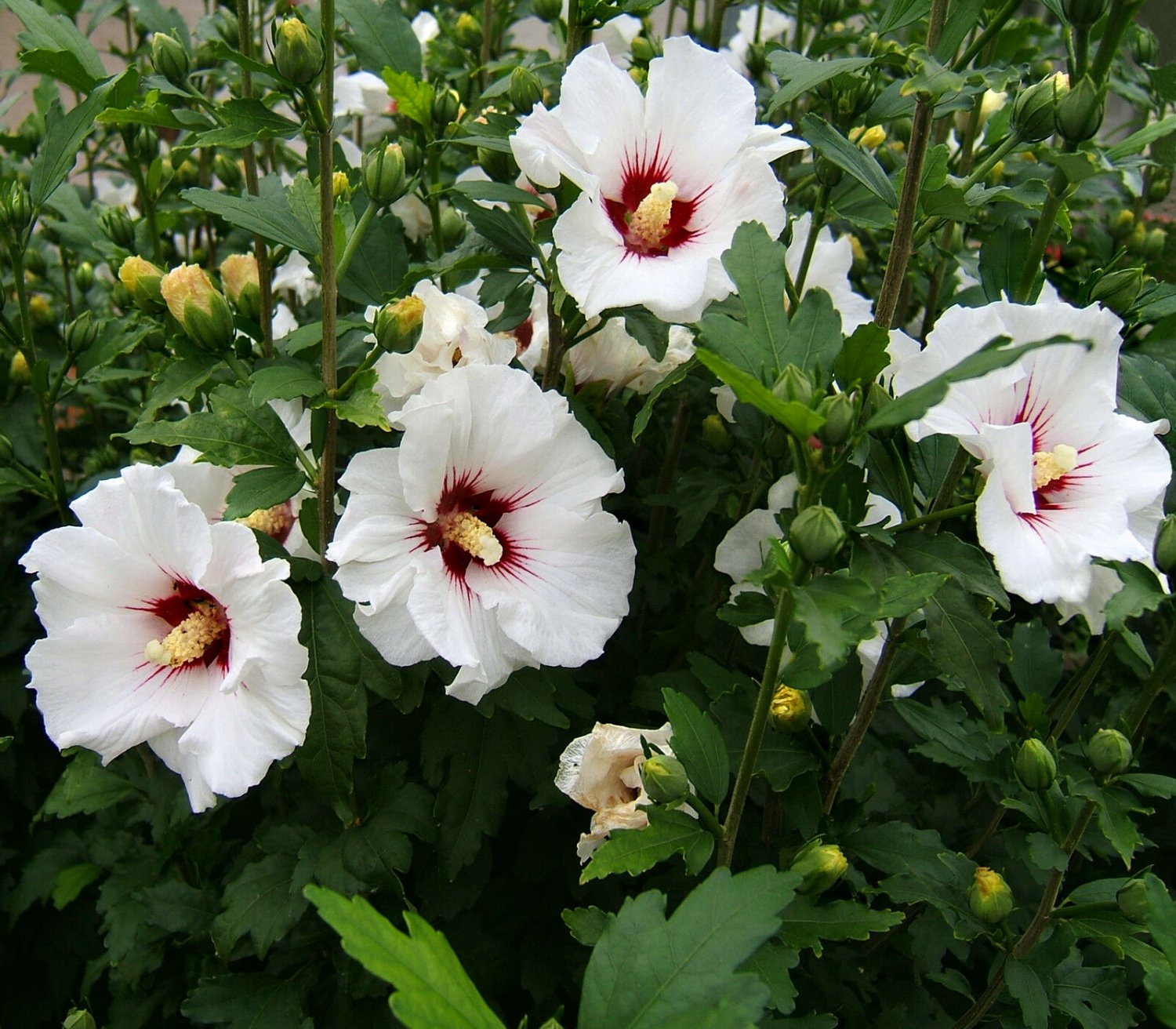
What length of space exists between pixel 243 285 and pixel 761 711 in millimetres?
723

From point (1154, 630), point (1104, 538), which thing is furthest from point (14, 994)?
point (1154, 630)

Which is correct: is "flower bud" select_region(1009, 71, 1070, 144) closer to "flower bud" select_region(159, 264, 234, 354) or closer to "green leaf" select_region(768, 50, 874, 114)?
"green leaf" select_region(768, 50, 874, 114)

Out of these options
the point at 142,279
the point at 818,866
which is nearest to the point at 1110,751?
the point at 818,866

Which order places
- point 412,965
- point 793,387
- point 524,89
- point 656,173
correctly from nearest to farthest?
point 412,965
point 793,387
point 656,173
point 524,89

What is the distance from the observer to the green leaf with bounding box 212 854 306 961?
1.01 metres

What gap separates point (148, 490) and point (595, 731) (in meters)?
0.43

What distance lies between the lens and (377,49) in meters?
1.11

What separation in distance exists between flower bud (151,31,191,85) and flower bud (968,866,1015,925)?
108cm

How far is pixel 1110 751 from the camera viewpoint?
2.81 ft

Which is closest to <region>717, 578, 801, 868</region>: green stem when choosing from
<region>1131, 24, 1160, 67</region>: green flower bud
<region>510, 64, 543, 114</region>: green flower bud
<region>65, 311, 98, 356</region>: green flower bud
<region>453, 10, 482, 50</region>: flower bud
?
<region>510, 64, 543, 114</region>: green flower bud

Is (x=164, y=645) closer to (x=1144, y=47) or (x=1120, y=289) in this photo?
(x=1120, y=289)

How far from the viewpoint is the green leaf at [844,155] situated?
2.78ft

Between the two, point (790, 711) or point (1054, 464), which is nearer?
point (1054, 464)

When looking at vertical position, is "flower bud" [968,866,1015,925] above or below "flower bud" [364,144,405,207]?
below
